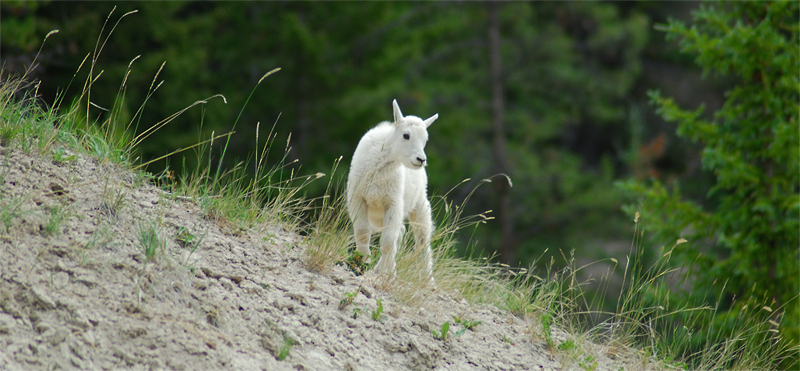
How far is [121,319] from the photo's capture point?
3.59 m

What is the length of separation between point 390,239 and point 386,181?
1.93ft

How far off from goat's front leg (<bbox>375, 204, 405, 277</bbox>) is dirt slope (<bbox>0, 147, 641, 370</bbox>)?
0.34 metres

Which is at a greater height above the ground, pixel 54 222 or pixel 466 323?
pixel 54 222

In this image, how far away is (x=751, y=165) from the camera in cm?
857

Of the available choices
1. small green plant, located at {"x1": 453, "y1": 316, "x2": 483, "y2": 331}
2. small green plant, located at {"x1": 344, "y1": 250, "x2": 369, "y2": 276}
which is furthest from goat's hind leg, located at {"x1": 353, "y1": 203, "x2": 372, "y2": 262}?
small green plant, located at {"x1": 453, "y1": 316, "x2": 483, "y2": 331}

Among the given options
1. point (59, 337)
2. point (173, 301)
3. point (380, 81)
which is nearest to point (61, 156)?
point (173, 301)

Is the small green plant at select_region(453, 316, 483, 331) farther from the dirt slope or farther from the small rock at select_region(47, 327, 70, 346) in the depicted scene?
the small rock at select_region(47, 327, 70, 346)

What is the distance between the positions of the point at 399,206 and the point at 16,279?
3.42m

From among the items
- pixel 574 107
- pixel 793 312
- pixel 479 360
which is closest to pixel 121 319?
pixel 479 360

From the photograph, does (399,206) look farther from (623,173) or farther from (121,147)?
(623,173)

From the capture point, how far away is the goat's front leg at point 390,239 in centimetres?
551

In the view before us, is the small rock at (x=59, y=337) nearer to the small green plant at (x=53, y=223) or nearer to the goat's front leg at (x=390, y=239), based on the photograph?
the small green plant at (x=53, y=223)

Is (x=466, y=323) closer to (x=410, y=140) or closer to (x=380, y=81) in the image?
(x=410, y=140)

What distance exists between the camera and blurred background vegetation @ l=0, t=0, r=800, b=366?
47.2ft
